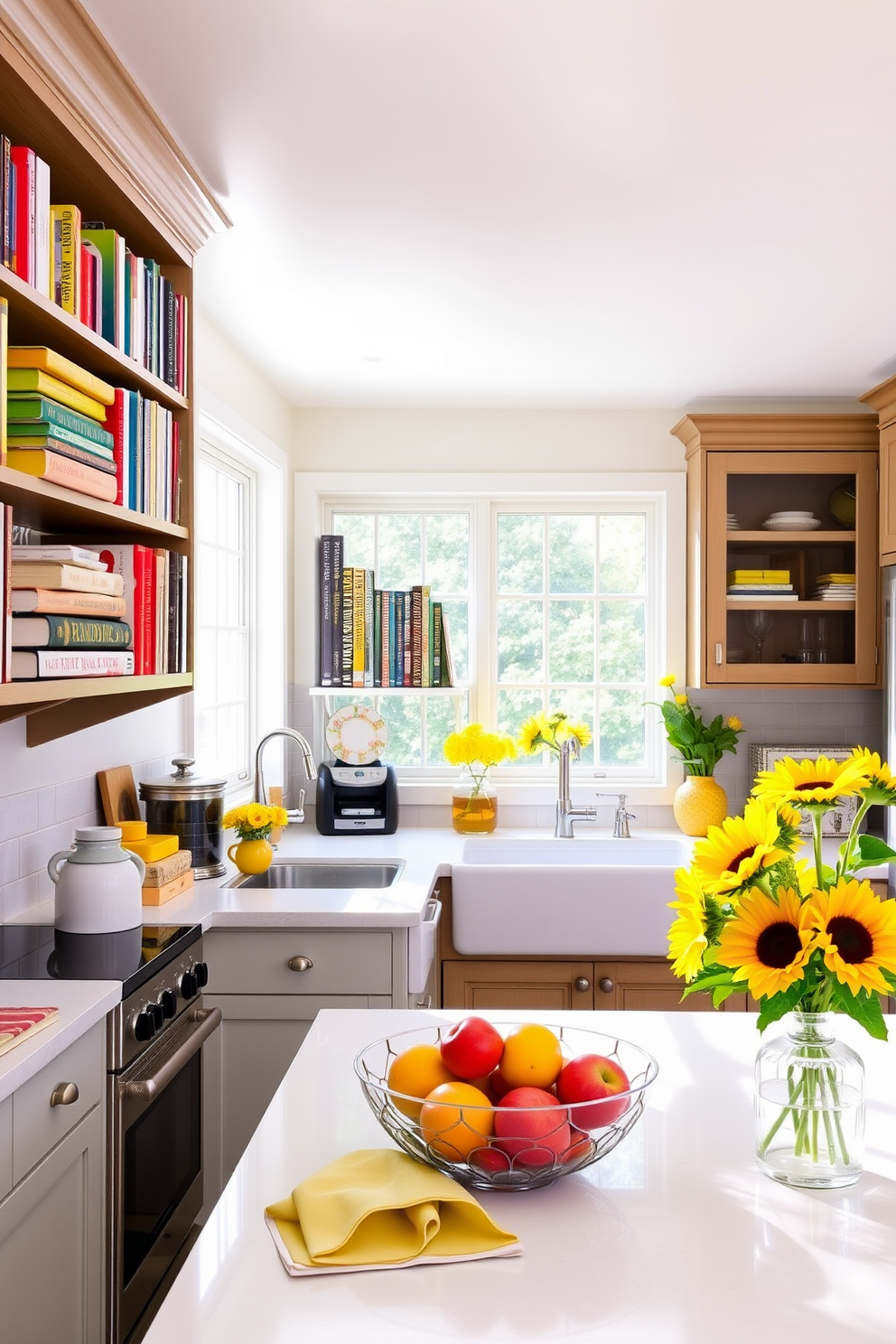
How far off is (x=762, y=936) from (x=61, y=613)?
1252 mm

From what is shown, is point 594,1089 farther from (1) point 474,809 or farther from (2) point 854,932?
(1) point 474,809

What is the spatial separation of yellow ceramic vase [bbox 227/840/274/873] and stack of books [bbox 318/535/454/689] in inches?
43.8

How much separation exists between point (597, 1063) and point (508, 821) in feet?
9.76

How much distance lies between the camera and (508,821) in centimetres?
400

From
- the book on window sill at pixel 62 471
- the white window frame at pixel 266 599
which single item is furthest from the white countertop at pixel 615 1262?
the white window frame at pixel 266 599

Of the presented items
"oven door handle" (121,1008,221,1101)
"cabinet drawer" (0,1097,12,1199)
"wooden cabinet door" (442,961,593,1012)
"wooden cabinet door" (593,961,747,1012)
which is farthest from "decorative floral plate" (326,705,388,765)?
"cabinet drawer" (0,1097,12,1199)

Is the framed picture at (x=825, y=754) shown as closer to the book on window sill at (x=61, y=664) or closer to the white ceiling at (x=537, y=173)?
the white ceiling at (x=537, y=173)

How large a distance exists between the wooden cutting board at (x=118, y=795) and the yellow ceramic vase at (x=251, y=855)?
0.97ft

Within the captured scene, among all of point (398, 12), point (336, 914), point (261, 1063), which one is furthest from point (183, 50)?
point (261, 1063)

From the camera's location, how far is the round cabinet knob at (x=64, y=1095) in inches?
59.8

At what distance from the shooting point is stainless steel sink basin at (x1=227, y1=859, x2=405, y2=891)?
10.4 feet

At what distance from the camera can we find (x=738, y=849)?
3.36 feet

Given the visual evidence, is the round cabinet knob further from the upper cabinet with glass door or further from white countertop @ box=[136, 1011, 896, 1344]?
the upper cabinet with glass door

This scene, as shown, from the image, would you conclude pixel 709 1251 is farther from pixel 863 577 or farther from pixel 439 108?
pixel 863 577
